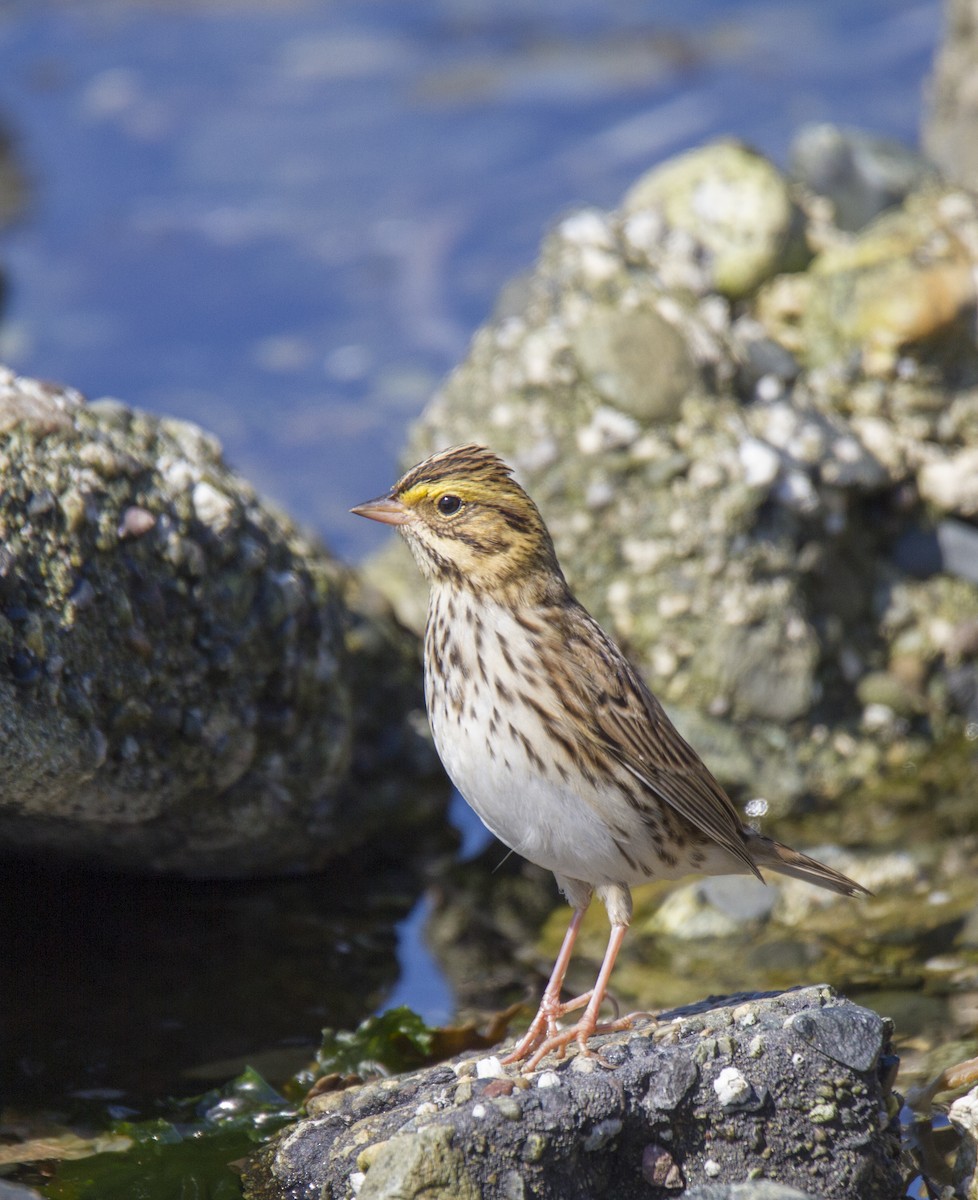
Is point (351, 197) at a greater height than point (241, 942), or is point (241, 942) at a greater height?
point (351, 197)

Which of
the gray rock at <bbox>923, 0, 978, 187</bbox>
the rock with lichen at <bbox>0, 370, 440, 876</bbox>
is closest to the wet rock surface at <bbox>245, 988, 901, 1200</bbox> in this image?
the rock with lichen at <bbox>0, 370, 440, 876</bbox>

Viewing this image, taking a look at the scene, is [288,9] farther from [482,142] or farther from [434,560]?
[434,560]

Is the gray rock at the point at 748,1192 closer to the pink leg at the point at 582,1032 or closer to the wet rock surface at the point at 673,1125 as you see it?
the wet rock surface at the point at 673,1125

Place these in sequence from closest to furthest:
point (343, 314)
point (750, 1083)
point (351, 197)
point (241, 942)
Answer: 1. point (750, 1083)
2. point (241, 942)
3. point (343, 314)
4. point (351, 197)

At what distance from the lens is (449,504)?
5316 mm

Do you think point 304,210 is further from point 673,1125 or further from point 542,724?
point 673,1125

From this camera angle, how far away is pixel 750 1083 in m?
4.48

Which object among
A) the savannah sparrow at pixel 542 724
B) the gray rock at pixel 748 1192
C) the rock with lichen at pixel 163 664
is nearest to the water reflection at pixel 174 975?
the rock with lichen at pixel 163 664

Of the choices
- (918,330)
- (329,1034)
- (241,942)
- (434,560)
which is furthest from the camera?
(918,330)

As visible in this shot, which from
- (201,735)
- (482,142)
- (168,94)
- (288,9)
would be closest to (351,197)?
(482,142)

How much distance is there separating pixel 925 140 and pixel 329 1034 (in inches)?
370

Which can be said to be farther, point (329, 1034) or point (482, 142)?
point (482, 142)

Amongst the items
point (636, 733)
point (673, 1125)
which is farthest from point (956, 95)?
point (673, 1125)

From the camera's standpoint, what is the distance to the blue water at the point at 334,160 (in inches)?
496
